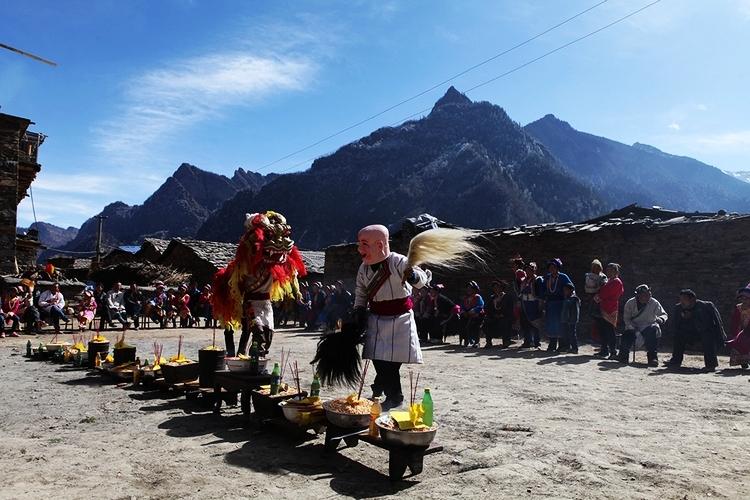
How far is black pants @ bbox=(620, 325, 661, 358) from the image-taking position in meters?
9.13

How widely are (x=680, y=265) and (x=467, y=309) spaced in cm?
478

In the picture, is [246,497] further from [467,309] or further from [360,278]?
[467,309]

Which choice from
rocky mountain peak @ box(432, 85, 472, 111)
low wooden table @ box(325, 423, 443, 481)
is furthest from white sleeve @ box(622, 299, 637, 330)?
rocky mountain peak @ box(432, 85, 472, 111)

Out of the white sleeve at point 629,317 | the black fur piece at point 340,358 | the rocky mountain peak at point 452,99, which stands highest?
the rocky mountain peak at point 452,99

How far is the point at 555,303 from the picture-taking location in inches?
422

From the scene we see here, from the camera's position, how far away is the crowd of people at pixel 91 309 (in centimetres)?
1445

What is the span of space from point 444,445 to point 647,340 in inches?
251

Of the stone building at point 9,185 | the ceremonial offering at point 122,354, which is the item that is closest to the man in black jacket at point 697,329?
the ceremonial offering at point 122,354

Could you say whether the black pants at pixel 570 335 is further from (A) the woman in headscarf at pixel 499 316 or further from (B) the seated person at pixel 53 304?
(B) the seated person at pixel 53 304

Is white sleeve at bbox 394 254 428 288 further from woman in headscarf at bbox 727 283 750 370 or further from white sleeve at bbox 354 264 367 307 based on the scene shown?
woman in headscarf at bbox 727 283 750 370

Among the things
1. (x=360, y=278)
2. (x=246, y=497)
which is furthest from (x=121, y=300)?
(x=246, y=497)

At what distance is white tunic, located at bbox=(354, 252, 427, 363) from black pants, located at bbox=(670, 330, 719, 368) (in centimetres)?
594

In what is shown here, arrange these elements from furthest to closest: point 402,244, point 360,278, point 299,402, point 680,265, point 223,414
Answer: point 402,244, point 680,265, point 223,414, point 360,278, point 299,402

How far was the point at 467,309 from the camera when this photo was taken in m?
12.6
